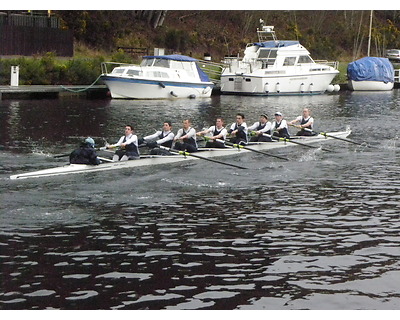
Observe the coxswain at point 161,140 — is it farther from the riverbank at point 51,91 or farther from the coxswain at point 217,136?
the riverbank at point 51,91

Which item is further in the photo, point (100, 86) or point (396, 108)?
point (100, 86)

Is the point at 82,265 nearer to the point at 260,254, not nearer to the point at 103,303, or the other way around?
the point at 103,303

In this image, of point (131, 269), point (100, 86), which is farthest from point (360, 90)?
point (131, 269)

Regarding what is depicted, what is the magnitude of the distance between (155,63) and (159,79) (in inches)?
86.5

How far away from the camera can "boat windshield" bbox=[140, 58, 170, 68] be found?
6053cm

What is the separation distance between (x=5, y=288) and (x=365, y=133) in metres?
30.4

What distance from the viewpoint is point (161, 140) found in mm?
30156

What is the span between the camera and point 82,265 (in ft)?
56.2

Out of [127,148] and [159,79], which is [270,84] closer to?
[159,79]

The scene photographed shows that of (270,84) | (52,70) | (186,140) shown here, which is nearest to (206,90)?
(270,84)

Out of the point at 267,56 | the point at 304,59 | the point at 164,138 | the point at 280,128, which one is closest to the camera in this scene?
the point at 164,138

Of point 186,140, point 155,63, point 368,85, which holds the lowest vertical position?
point 186,140

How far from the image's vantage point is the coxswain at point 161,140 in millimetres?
29891

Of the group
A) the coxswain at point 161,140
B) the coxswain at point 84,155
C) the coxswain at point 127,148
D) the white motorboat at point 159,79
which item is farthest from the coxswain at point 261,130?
the white motorboat at point 159,79
